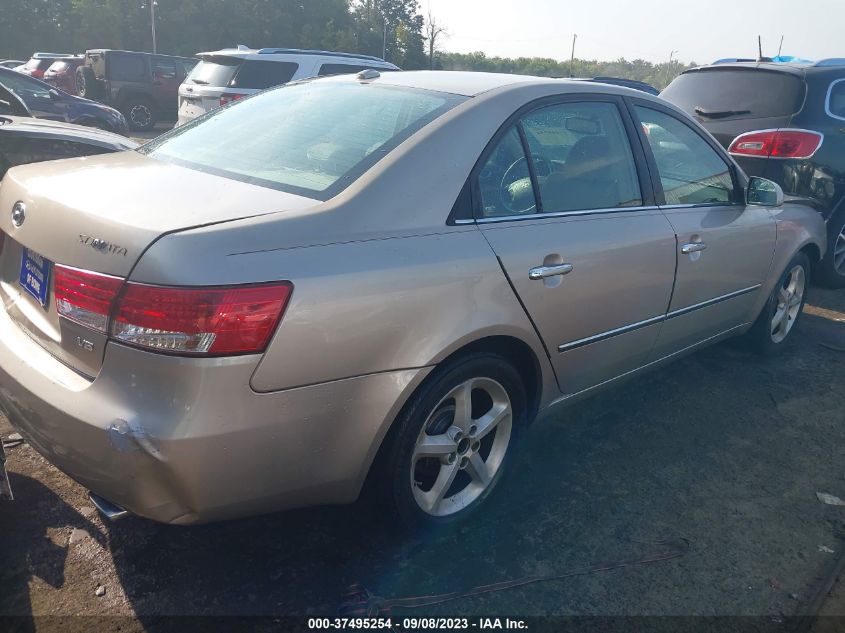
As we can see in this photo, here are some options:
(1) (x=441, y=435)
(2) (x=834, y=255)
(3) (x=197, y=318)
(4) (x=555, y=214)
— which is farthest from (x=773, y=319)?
(3) (x=197, y=318)

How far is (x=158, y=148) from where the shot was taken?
2.98 m

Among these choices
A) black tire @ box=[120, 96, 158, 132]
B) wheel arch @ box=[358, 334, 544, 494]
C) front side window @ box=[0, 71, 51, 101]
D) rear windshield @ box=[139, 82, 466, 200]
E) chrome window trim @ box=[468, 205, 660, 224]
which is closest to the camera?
wheel arch @ box=[358, 334, 544, 494]

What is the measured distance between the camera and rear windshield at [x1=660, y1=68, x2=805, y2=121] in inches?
233

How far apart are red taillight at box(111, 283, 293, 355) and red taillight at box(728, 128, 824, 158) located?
17.3ft

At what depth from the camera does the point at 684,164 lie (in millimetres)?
3633

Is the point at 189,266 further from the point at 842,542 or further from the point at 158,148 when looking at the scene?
the point at 842,542

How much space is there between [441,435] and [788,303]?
315cm

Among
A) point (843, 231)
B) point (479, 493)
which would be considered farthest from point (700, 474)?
point (843, 231)

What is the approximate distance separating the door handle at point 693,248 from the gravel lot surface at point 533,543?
3.01ft

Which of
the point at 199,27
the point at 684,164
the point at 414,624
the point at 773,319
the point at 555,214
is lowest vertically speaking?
the point at 414,624

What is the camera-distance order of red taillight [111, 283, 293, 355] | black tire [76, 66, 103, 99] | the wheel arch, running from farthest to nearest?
1. black tire [76, 66, 103, 99]
2. the wheel arch
3. red taillight [111, 283, 293, 355]

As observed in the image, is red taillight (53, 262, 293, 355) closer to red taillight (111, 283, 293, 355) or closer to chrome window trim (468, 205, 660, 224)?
red taillight (111, 283, 293, 355)

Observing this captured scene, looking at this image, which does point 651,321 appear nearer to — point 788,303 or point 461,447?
point 461,447

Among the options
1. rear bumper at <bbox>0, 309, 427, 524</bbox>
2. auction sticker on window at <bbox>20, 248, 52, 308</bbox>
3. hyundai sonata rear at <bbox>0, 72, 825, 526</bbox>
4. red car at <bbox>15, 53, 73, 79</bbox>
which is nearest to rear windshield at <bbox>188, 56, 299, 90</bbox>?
hyundai sonata rear at <bbox>0, 72, 825, 526</bbox>
